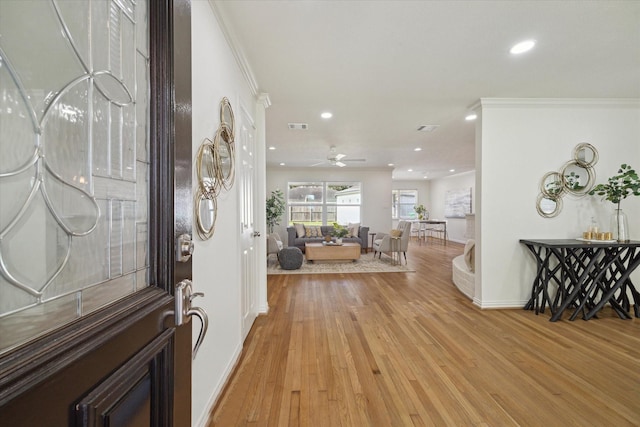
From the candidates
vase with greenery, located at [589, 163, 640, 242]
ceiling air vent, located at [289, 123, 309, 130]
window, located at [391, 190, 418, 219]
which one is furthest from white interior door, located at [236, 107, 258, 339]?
window, located at [391, 190, 418, 219]

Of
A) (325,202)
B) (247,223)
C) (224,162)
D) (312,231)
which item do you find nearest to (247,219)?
(247,223)

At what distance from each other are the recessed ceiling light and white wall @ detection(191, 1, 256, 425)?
2.22m

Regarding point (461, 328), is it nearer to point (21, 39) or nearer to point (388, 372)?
point (388, 372)

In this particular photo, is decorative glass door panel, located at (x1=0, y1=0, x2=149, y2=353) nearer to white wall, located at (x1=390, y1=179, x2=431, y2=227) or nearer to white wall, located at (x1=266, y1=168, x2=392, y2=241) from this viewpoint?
white wall, located at (x1=266, y1=168, x2=392, y2=241)

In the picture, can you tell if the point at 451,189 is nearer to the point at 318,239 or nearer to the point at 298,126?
the point at 318,239

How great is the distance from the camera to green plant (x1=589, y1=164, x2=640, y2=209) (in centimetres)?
296

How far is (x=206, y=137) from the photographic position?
1.53 meters

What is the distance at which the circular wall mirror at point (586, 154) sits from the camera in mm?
3189

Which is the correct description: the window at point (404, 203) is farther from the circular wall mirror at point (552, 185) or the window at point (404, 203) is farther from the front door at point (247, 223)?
the front door at point (247, 223)

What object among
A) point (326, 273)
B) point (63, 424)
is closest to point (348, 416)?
point (63, 424)

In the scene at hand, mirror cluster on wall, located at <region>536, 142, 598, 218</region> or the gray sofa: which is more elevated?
mirror cluster on wall, located at <region>536, 142, 598, 218</region>

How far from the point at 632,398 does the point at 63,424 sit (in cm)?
279

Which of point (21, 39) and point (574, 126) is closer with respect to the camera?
point (21, 39)

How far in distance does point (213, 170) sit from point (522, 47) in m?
2.53
